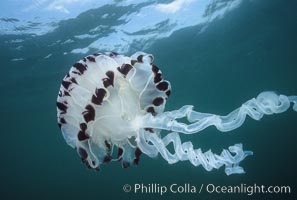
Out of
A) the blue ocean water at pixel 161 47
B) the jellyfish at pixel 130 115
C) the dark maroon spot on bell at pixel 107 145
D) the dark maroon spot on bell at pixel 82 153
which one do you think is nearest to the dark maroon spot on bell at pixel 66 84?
the jellyfish at pixel 130 115

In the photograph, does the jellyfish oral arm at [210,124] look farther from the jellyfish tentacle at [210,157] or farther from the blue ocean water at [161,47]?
the blue ocean water at [161,47]

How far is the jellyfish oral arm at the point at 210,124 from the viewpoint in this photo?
3.12 meters

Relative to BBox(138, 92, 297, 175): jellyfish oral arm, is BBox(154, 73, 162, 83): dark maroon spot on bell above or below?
above

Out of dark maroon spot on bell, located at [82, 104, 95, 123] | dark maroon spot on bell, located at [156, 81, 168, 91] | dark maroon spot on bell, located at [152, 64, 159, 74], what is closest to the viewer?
dark maroon spot on bell, located at [82, 104, 95, 123]

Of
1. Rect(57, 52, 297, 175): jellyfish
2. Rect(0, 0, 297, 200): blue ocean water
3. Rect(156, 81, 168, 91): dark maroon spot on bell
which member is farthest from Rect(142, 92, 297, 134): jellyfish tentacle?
Rect(0, 0, 297, 200): blue ocean water

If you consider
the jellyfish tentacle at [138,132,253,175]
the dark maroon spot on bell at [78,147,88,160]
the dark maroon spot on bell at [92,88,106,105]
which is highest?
the dark maroon spot on bell at [92,88,106,105]

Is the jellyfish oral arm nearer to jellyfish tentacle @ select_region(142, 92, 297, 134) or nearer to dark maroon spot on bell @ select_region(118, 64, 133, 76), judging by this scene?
jellyfish tentacle @ select_region(142, 92, 297, 134)

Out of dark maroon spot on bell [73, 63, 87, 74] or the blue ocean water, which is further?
the blue ocean water

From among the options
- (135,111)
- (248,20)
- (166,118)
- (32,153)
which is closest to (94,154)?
(135,111)

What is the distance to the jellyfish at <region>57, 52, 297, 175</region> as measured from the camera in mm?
3305

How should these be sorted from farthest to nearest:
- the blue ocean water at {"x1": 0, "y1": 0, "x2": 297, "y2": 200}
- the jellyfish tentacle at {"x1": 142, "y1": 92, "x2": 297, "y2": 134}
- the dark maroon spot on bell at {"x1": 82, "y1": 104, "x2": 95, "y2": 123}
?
1. the blue ocean water at {"x1": 0, "y1": 0, "x2": 297, "y2": 200}
2. the dark maroon spot on bell at {"x1": 82, "y1": 104, "x2": 95, "y2": 123}
3. the jellyfish tentacle at {"x1": 142, "y1": 92, "x2": 297, "y2": 134}

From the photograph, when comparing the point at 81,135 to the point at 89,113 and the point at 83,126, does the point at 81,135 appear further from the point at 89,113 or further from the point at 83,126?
the point at 89,113

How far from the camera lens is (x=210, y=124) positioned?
3.34m

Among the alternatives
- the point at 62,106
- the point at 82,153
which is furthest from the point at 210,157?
the point at 62,106
